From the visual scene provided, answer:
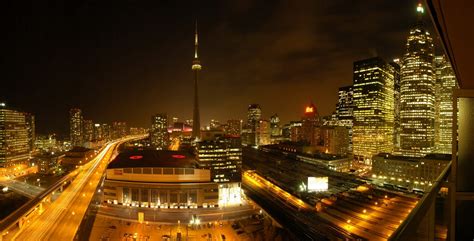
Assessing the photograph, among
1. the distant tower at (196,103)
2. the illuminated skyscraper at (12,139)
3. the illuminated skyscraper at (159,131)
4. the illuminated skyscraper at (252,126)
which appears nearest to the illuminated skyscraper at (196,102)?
the distant tower at (196,103)

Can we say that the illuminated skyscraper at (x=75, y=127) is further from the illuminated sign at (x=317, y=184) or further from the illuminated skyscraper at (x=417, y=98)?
the illuminated skyscraper at (x=417, y=98)

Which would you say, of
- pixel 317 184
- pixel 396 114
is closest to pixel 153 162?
pixel 317 184

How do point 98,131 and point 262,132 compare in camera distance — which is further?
point 262,132

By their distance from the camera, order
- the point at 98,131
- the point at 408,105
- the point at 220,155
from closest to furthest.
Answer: the point at 220,155, the point at 408,105, the point at 98,131

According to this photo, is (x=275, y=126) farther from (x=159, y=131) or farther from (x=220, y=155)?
(x=220, y=155)

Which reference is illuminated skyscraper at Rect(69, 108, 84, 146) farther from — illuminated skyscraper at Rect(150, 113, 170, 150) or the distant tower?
the distant tower
